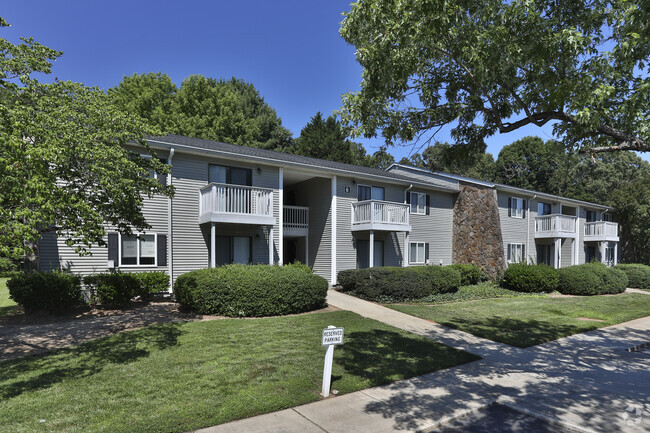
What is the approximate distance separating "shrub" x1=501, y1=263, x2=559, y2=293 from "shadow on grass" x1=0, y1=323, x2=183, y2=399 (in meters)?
16.6

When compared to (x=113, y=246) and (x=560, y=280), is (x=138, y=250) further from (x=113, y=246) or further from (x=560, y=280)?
(x=560, y=280)

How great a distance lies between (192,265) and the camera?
14898 mm

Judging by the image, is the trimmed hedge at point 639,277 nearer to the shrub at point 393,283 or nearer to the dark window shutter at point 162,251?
the shrub at point 393,283

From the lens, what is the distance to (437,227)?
23047 mm

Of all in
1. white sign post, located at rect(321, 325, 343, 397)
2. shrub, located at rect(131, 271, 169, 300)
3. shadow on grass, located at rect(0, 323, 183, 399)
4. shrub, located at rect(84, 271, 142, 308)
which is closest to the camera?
white sign post, located at rect(321, 325, 343, 397)

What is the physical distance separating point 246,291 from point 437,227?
15.2m

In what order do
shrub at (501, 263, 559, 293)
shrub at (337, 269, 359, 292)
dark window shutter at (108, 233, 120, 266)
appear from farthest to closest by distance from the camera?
shrub at (501, 263, 559, 293) → shrub at (337, 269, 359, 292) → dark window shutter at (108, 233, 120, 266)

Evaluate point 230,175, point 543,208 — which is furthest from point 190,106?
point 543,208

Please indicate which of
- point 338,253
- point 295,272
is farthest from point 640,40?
point 338,253

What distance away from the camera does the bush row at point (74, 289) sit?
409 inches

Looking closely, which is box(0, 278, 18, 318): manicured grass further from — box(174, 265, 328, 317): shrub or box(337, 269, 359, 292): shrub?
box(337, 269, 359, 292): shrub

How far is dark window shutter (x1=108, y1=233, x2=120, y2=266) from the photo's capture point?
13.2 metres

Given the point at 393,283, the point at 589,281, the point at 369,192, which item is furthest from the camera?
the point at 369,192

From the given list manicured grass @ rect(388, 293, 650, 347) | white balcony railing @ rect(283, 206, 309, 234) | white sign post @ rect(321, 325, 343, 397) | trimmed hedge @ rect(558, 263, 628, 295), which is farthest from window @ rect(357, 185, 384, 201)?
white sign post @ rect(321, 325, 343, 397)
